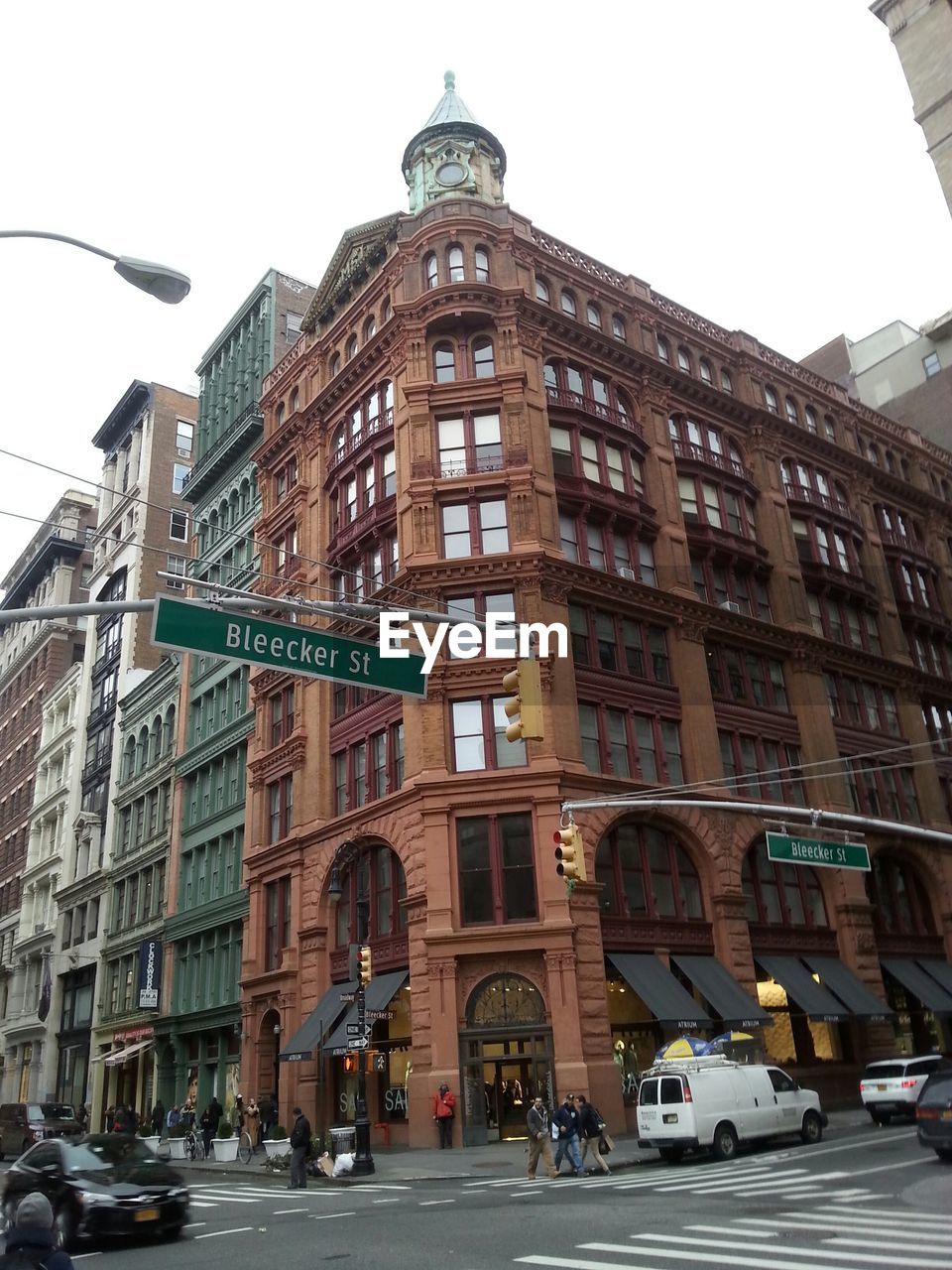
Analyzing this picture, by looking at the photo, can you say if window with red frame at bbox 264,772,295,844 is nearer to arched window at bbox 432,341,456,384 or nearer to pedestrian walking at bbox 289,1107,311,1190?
arched window at bbox 432,341,456,384

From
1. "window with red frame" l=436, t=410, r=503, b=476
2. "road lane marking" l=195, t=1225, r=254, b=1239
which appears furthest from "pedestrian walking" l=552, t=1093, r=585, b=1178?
"window with red frame" l=436, t=410, r=503, b=476

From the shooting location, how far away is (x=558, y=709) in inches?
1308

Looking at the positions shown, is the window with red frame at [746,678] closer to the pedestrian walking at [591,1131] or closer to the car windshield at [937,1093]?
the pedestrian walking at [591,1131]

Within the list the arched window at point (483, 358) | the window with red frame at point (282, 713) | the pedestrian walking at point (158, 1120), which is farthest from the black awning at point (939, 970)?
the pedestrian walking at point (158, 1120)

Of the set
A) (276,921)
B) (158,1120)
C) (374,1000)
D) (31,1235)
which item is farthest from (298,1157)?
(158,1120)

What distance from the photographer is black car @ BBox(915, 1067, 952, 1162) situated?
17.3m

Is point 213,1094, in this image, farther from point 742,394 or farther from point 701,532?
point 742,394

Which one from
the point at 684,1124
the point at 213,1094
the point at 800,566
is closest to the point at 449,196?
the point at 800,566

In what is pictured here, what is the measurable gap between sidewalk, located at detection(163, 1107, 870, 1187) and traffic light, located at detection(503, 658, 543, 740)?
12463 millimetres

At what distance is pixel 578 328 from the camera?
4088cm

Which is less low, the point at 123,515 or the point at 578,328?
the point at 123,515

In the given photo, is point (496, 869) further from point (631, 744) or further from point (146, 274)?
point (146, 274)

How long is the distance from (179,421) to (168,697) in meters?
24.5

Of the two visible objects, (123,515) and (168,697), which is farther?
(123,515)
